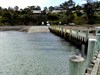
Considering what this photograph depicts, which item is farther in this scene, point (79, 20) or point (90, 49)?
point (79, 20)

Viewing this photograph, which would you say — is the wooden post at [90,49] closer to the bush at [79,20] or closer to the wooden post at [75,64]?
the wooden post at [75,64]

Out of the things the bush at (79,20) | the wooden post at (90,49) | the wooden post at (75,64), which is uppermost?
the wooden post at (75,64)

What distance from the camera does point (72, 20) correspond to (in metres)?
82.6

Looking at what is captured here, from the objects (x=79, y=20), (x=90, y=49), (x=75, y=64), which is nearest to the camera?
(x=75, y=64)

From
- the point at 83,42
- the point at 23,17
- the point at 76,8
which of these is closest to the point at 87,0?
the point at 76,8

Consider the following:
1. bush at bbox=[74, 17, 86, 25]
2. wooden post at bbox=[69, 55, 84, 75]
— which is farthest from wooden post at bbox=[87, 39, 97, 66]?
bush at bbox=[74, 17, 86, 25]

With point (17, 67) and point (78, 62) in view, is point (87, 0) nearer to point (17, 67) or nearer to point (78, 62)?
point (17, 67)

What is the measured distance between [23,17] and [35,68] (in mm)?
67652

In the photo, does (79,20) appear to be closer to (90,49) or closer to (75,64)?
(90,49)

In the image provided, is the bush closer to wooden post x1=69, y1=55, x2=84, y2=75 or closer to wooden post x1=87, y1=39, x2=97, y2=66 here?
wooden post x1=87, y1=39, x2=97, y2=66

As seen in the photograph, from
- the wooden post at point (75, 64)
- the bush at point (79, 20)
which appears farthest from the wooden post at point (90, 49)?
the bush at point (79, 20)

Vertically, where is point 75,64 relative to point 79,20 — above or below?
above

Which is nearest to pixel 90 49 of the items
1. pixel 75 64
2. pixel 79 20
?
pixel 75 64

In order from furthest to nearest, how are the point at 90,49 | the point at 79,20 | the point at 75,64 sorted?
the point at 79,20 < the point at 90,49 < the point at 75,64
